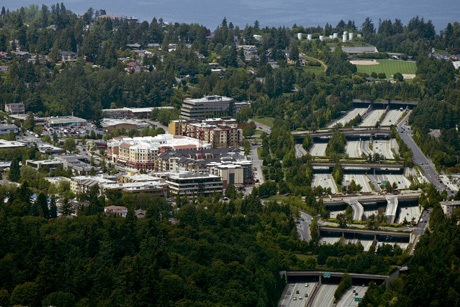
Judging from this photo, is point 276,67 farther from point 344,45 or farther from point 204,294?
point 204,294

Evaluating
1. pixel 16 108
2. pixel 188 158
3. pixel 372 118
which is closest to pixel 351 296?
pixel 188 158

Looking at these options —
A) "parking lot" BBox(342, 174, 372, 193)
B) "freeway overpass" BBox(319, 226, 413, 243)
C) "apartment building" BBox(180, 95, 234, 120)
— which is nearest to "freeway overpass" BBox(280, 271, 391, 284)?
"freeway overpass" BBox(319, 226, 413, 243)

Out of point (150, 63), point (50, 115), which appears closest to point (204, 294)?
point (50, 115)

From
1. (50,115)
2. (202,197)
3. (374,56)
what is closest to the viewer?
(202,197)

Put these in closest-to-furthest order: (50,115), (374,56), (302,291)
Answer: (302,291), (50,115), (374,56)

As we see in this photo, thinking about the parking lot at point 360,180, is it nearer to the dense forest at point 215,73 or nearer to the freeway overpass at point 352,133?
the dense forest at point 215,73

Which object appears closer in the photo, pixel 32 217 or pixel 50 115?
pixel 32 217

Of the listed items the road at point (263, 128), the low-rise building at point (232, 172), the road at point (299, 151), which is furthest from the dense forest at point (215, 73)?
the low-rise building at point (232, 172)
